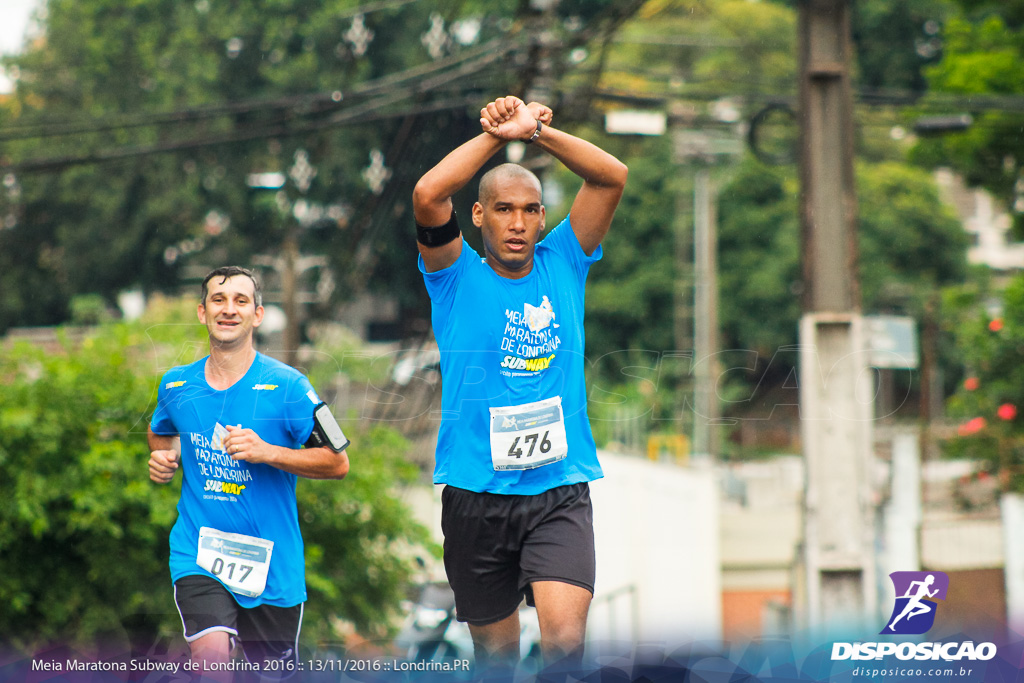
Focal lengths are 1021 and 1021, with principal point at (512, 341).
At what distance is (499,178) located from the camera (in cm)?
331

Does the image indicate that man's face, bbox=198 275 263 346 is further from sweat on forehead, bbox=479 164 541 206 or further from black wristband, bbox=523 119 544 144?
black wristband, bbox=523 119 544 144

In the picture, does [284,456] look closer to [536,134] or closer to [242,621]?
[242,621]

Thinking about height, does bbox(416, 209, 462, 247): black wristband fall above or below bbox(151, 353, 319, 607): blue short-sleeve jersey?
above

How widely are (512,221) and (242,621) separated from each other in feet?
5.88

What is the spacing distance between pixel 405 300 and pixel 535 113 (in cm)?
→ 762

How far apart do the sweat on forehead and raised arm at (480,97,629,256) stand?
4.2 inches

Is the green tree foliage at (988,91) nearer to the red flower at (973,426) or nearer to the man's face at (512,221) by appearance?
the red flower at (973,426)

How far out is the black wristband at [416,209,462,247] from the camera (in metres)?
3.34

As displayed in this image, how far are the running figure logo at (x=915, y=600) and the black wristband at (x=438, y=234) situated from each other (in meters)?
2.42

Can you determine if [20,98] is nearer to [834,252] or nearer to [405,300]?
[405,300]

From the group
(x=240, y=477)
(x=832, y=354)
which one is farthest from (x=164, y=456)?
(x=832, y=354)

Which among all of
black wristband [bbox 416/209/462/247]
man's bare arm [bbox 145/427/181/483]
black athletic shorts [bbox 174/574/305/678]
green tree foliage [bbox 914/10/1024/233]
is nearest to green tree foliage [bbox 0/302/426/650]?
man's bare arm [bbox 145/427/181/483]

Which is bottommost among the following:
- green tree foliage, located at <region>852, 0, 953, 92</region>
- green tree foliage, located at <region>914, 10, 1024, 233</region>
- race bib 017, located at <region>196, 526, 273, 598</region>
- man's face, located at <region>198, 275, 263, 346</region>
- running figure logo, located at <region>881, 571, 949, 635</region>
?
running figure logo, located at <region>881, 571, 949, 635</region>

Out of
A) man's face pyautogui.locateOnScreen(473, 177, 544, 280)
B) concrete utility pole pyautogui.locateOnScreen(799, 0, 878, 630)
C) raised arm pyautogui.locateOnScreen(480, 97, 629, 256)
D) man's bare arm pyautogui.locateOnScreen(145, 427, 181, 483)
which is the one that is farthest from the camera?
concrete utility pole pyautogui.locateOnScreen(799, 0, 878, 630)
